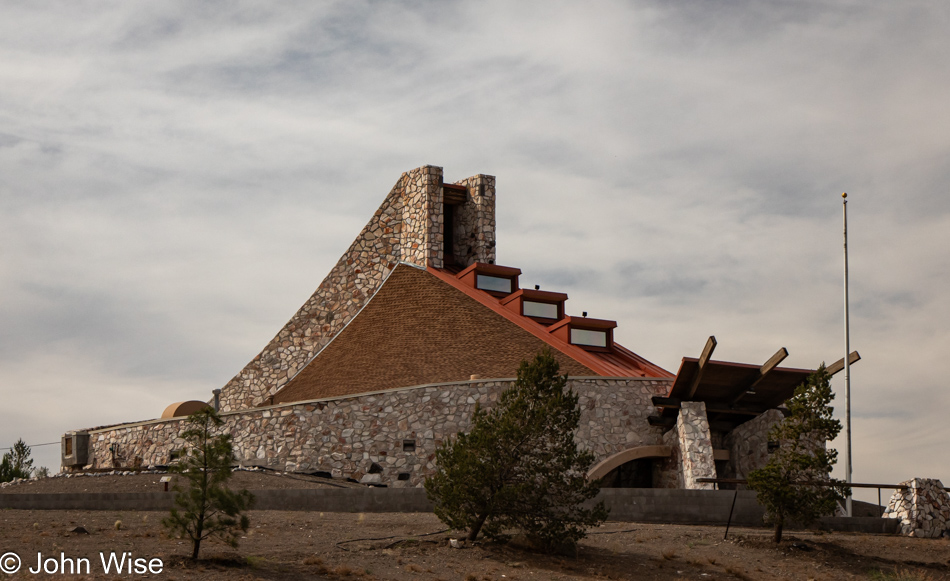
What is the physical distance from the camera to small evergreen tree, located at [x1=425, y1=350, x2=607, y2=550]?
47.5ft

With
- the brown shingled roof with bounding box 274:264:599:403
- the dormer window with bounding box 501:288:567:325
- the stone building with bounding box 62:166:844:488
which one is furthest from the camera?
the dormer window with bounding box 501:288:567:325

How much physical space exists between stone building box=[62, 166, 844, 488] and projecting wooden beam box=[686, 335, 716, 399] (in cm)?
5

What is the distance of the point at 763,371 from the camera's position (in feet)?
72.9

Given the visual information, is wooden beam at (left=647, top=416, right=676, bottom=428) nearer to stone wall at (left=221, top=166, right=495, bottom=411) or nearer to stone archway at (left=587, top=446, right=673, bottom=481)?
stone archway at (left=587, top=446, right=673, bottom=481)

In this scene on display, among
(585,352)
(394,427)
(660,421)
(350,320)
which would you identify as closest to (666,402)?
(660,421)

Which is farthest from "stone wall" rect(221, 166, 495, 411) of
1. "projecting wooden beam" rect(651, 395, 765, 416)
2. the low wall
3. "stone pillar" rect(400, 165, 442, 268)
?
the low wall

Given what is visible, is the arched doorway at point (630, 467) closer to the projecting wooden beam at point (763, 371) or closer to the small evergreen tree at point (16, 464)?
the projecting wooden beam at point (763, 371)

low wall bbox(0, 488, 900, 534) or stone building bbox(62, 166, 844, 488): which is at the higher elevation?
stone building bbox(62, 166, 844, 488)

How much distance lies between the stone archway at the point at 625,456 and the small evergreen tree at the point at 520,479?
752cm

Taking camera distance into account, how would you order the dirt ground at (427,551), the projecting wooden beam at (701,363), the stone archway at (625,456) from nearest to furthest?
the dirt ground at (427,551), the projecting wooden beam at (701,363), the stone archway at (625,456)

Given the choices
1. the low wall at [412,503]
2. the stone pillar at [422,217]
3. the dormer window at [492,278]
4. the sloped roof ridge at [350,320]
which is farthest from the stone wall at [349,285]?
the low wall at [412,503]

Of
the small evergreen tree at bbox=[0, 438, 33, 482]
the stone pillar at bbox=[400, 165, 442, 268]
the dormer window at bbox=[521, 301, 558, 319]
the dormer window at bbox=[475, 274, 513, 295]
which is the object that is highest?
the stone pillar at bbox=[400, 165, 442, 268]

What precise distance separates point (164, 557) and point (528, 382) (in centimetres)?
573

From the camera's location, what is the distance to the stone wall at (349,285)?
104 feet
